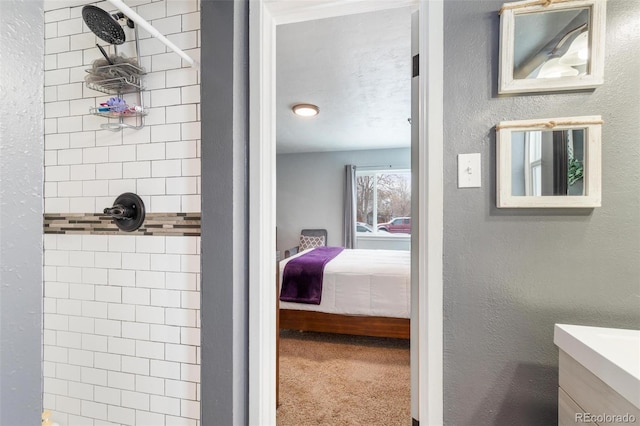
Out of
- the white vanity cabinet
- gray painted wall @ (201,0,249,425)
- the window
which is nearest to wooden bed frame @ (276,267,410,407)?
gray painted wall @ (201,0,249,425)

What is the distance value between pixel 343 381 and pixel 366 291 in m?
0.83

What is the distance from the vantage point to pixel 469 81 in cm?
108

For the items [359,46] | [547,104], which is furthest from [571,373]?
[359,46]

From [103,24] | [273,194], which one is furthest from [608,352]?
[103,24]

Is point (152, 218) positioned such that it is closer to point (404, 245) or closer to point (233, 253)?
point (233, 253)

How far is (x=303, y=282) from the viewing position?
2986 mm

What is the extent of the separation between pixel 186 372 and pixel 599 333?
1458 mm

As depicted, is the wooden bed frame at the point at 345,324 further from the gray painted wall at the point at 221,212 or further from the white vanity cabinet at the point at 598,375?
the white vanity cabinet at the point at 598,375

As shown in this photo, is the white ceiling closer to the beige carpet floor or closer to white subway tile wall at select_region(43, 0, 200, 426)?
white subway tile wall at select_region(43, 0, 200, 426)

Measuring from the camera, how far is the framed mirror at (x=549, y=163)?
988 millimetres

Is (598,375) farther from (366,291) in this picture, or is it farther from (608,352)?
(366,291)

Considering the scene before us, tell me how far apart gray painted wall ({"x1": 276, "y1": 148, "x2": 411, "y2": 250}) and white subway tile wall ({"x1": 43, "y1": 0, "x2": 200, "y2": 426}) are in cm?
457

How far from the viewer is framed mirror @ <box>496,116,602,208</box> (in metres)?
0.99

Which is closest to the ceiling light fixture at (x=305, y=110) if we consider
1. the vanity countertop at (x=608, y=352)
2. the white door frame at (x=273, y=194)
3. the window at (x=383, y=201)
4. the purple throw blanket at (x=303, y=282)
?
the purple throw blanket at (x=303, y=282)
